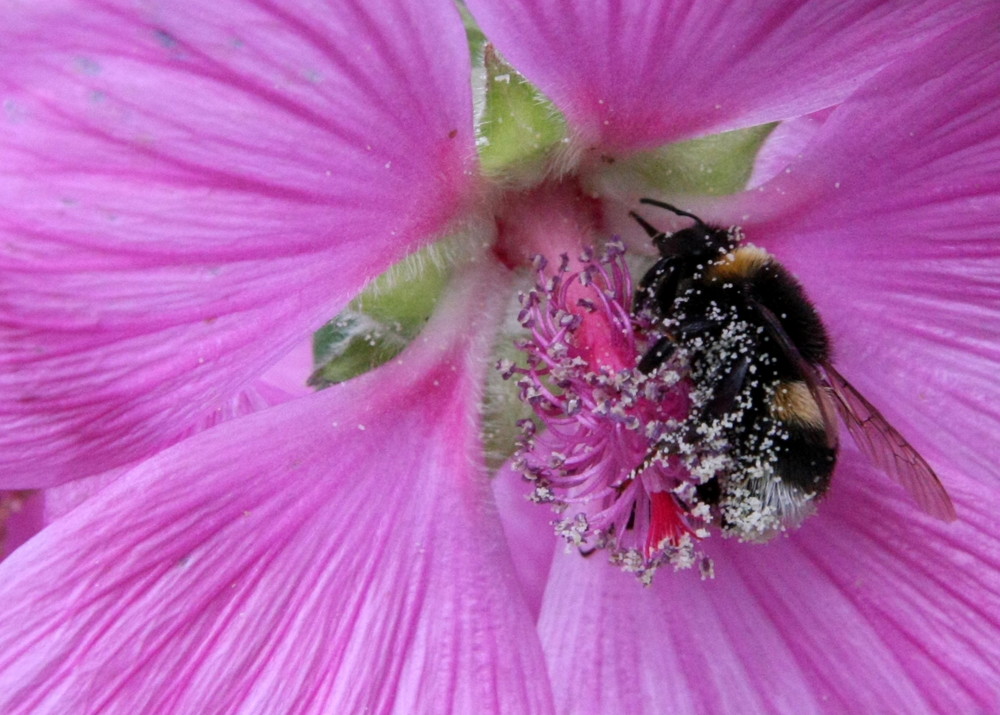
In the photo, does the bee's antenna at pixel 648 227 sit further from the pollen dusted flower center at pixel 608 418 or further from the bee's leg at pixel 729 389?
the bee's leg at pixel 729 389

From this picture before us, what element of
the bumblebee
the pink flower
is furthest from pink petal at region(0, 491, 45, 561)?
the bumblebee

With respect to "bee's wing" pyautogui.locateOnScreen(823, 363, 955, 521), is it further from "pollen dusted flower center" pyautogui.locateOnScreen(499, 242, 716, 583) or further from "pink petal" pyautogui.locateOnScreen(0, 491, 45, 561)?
"pink petal" pyautogui.locateOnScreen(0, 491, 45, 561)

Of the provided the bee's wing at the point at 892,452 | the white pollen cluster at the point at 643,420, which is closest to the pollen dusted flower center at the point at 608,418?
the white pollen cluster at the point at 643,420

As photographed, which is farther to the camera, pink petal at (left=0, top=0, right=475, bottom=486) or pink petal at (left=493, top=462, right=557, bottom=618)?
pink petal at (left=493, top=462, right=557, bottom=618)

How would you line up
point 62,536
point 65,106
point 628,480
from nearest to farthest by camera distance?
1. point 65,106
2. point 62,536
3. point 628,480

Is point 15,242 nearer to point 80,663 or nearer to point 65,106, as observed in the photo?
point 65,106

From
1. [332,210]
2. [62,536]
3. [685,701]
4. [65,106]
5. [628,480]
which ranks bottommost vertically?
[685,701]

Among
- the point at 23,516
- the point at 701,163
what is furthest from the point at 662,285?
the point at 23,516

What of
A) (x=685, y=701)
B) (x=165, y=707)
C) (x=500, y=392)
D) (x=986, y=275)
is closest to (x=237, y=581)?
(x=165, y=707)
